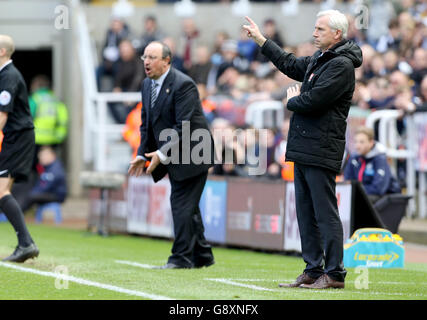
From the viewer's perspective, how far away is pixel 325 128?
8.02 m

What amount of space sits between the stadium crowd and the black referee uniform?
17.1 feet

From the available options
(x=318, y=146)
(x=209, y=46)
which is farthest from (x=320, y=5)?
(x=318, y=146)

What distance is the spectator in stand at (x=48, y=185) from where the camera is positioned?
16.8 metres

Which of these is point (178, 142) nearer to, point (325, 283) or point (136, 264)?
point (136, 264)

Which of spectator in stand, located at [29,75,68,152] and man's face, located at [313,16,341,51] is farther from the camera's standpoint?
spectator in stand, located at [29,75,68,152]

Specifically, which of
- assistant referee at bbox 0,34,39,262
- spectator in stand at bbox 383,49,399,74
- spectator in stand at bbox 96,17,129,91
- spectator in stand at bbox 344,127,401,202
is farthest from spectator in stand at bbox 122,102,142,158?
assistant referee at bbox 0,34,39,262

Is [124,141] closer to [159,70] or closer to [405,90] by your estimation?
[405,90]

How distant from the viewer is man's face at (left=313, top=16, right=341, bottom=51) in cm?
802

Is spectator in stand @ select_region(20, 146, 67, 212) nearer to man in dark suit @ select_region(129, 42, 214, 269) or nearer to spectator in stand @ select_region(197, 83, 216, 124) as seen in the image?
spectator in stand @ select_region(197, 83, 216, 124)

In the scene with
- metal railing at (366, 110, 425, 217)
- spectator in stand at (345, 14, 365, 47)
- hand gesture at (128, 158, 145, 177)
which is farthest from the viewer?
spectator in stand at (345, 14, 365, 47)

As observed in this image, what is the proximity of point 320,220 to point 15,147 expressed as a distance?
3533 mm

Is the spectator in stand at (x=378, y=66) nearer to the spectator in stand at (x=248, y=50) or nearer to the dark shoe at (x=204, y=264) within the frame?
the spectator in stand at (x=248, y=50)

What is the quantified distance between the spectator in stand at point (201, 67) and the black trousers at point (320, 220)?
415 inches

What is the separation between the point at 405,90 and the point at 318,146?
7327 mm
